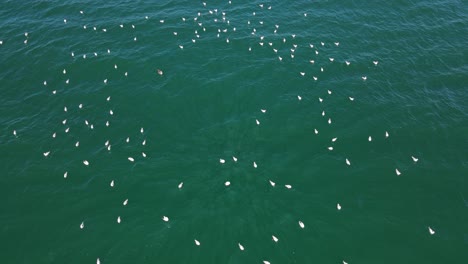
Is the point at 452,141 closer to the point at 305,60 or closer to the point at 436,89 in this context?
the point at 436,89

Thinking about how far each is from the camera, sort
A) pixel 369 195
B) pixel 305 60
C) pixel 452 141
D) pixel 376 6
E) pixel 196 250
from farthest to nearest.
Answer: pixel 376 6, pixel 305 60, pixel 452 141, pixel 369 195, pixel 196 250

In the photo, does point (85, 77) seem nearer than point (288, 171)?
No

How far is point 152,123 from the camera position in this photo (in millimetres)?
49531

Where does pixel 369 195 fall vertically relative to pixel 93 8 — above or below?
below

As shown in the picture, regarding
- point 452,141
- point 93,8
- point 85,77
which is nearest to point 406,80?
point 452,141

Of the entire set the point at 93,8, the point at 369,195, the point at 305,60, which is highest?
the point at 93,8

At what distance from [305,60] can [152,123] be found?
26.7 metres

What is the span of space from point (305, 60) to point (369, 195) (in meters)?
25.9

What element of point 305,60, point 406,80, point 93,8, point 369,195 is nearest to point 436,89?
point 406,80

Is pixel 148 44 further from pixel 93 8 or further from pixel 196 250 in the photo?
pixel 196 250

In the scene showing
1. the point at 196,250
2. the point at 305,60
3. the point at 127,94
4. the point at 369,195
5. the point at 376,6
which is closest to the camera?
the point at 196,250

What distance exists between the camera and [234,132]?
48.2 metres

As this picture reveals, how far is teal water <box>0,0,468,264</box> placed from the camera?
1491 inches

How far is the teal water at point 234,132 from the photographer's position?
124 ft
